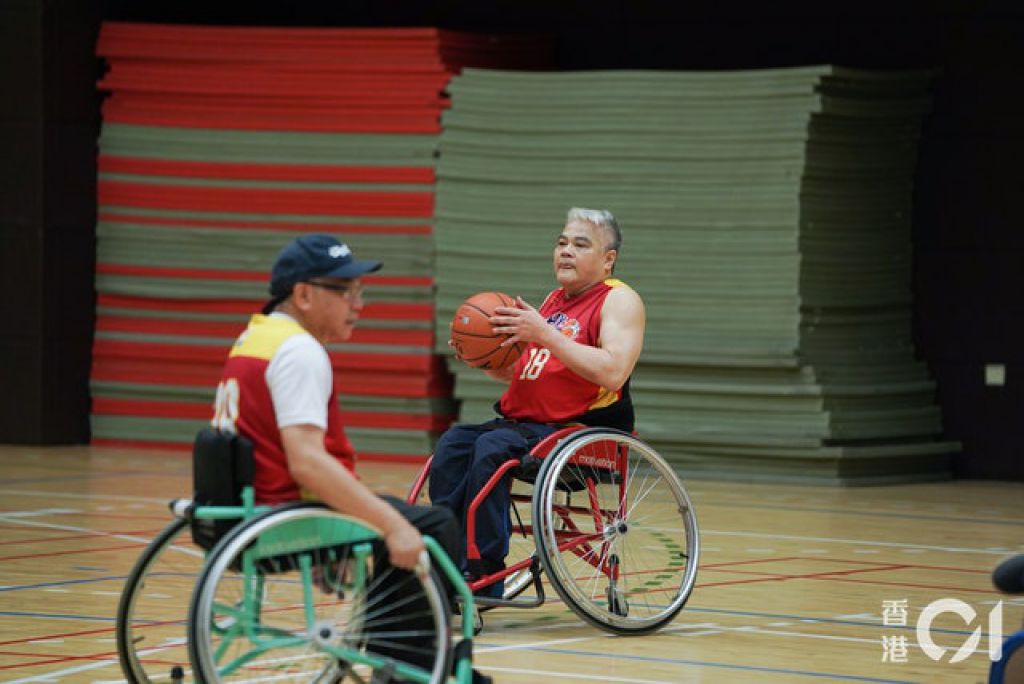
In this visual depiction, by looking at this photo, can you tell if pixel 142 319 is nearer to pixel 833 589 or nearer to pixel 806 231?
pixel 806 231

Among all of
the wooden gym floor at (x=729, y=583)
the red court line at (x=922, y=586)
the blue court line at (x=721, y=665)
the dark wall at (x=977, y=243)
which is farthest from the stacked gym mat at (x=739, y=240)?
the blue court line at (x=721, y=665)

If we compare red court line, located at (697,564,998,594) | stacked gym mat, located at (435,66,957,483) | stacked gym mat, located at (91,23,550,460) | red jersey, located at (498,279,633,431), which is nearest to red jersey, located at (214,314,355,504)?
red jersey, located at (498,279,633,431)

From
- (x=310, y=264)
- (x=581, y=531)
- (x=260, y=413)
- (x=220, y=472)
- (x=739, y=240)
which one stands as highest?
(x=739, y=240)

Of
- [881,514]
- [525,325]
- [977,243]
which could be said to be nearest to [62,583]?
[525,325]

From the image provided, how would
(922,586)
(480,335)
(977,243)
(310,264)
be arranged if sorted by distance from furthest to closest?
(977,243)
(922,586)
(480,335)
(310,264)

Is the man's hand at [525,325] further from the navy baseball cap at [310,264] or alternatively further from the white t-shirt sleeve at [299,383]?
the white t-shirt sleeve at [299,383]

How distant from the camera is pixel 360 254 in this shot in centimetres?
1214

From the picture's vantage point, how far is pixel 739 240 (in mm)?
11055

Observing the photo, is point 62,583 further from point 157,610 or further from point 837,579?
point 837,579

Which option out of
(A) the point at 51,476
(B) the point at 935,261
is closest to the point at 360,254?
(A) the point at 51,476

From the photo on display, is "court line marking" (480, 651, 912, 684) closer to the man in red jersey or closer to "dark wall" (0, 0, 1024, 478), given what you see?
the man in red jersey

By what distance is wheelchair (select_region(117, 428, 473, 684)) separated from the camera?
3904mm

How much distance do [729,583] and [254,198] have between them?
6107mm

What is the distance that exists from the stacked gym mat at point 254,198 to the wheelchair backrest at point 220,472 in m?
7.70
